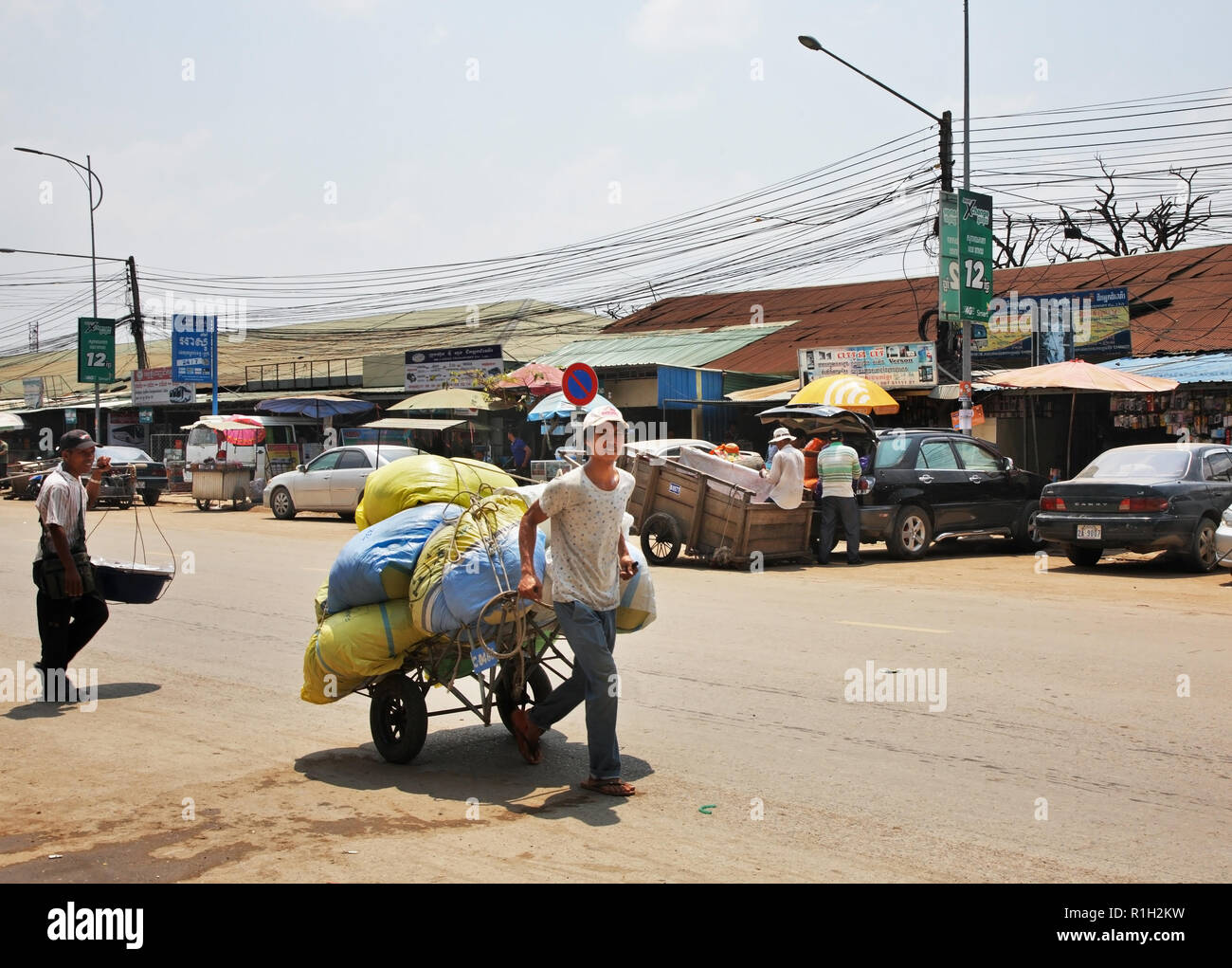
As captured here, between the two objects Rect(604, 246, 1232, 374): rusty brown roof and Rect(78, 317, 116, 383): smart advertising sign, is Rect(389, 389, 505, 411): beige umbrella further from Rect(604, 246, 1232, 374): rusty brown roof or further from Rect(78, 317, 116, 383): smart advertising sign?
Rect(78, 317, 116, 383): smart advertising sign

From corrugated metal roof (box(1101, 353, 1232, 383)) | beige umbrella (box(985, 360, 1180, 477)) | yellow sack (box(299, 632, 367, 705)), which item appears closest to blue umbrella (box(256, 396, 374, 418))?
beige umbrella (box(985, 360, 1180, 477))

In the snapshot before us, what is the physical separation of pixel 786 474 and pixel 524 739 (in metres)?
9.35

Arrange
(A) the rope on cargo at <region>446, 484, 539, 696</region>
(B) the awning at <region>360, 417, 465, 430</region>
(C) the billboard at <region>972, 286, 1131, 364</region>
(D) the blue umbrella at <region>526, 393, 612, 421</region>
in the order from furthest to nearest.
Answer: (B) the awning at <region>360, 417, 465, 430</region> < (D) the blue umbrella at <region>526, 393, 612, 421</region> < (C) the billboard at <region>972, 286, 1131, 364</region> < (A) the rope on cargo at <region>446, 484, 539, 696</region>

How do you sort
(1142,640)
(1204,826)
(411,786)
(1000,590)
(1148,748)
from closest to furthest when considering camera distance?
(1204,826) < (411,786) < (1148,748) < (1142,640) < (1000,590)

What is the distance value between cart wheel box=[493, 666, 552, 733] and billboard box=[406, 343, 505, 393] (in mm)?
27194

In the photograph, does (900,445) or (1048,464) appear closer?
(900,445)

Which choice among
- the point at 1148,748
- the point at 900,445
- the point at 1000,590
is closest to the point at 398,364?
the point at 900,445

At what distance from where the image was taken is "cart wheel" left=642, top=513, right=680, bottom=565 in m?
15.7

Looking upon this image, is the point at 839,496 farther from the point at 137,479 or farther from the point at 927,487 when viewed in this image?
the point at 137,479

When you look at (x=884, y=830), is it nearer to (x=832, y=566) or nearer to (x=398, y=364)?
(x=832, y=566)

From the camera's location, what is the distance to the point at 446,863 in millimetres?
4703

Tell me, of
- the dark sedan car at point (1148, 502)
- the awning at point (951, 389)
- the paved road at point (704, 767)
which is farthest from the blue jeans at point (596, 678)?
the awning at point (951, 389)
